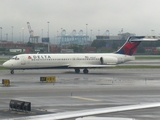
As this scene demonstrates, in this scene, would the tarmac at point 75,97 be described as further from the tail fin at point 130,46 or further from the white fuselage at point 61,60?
the tail fin at point 130,46

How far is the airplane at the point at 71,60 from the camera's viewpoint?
71.8m

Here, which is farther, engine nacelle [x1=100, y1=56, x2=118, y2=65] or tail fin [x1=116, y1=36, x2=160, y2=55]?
tail fin [x1=116, y1=36, x2=160, y2=55]

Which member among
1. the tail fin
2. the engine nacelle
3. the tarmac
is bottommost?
the tarmac

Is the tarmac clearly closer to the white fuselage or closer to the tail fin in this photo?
the white fuselage

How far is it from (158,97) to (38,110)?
13084 millimetres

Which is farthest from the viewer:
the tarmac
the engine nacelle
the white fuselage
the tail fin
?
the tail fin

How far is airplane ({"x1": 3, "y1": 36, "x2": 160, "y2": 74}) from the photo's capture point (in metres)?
71.8

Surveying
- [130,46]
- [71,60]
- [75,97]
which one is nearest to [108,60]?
[130,46]

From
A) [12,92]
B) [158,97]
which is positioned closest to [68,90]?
[12,92]

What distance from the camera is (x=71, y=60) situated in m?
74.9

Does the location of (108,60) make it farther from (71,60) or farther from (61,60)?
(61,60)

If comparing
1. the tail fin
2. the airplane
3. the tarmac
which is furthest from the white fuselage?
the tarmac

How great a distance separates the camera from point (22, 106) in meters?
32.0

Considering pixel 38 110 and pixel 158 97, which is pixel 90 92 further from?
pixel 38 110
